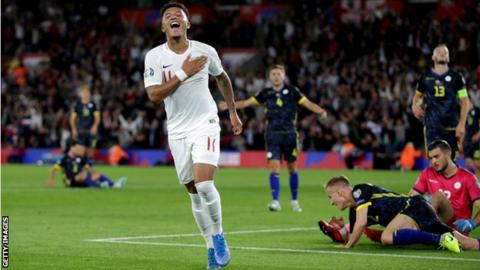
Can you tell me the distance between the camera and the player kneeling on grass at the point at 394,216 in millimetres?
12039

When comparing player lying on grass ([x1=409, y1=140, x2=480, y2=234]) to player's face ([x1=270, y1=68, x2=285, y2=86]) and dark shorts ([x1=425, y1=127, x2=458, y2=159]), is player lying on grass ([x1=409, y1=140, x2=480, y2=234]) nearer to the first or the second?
dark shorts ([x1=425, y1=127, x2=458, y2=159])

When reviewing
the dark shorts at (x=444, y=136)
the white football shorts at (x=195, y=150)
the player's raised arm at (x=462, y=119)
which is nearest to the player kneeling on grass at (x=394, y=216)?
the white football shorts at (x=195, y=150)

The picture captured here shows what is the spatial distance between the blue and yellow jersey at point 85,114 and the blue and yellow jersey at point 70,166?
215 centimetres

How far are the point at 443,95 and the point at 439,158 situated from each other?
4112 mm

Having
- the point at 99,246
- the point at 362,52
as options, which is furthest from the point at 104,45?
the point at 99,246

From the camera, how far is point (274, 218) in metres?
17.4

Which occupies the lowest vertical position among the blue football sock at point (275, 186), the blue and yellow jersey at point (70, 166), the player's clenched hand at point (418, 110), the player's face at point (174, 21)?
the blue and yellow jersey at point (70, 166)

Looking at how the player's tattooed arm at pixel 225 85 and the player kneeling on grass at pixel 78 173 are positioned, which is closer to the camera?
the player's tattooed arm at pixel 225 85

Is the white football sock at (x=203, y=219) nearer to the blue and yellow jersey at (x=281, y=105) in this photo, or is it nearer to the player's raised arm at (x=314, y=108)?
the player's raised arm at (x=314, y=108)

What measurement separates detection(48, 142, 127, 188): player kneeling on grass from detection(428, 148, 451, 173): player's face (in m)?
14.2

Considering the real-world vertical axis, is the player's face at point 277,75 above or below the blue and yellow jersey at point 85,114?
above

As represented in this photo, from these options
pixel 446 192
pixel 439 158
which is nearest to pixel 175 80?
pixel 439 158

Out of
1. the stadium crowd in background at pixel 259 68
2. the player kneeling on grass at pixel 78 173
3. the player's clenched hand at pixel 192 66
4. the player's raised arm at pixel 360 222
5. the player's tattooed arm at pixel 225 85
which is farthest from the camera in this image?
the stadium crowd in background at pixel 259 68

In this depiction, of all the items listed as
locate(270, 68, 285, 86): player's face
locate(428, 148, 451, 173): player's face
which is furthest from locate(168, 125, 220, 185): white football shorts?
locate(270, 68, 285, 86): player's face
